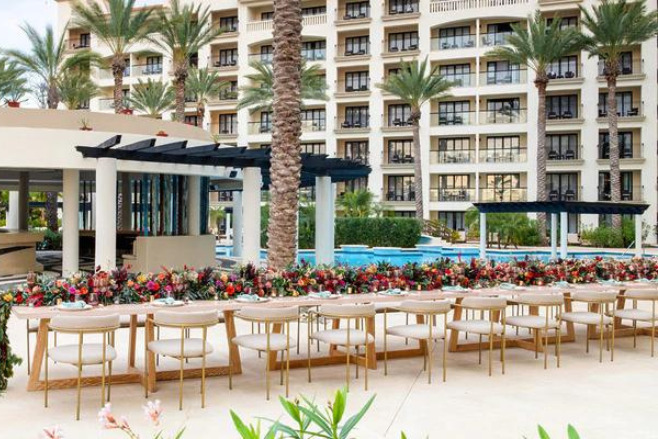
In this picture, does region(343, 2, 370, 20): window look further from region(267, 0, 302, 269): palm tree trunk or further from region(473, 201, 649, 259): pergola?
region(267, 0, 302, 269): palm tree trunk

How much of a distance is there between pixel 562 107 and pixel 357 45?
1522cm

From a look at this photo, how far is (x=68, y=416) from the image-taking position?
22.0 ft

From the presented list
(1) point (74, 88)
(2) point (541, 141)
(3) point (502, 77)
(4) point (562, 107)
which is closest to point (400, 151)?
(3) point (502, 77)

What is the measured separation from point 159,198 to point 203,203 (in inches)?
70.7

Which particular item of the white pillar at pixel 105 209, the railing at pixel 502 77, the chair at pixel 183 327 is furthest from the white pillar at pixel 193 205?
the railing at pixel 502 77

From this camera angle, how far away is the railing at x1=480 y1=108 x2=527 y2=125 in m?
43.8

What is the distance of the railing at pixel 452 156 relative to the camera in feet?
148

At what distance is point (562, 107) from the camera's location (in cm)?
4388

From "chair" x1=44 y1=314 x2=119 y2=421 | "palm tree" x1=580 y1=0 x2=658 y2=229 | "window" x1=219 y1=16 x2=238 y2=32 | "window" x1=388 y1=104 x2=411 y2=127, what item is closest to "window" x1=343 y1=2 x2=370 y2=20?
"window" x1=388 y1=104 x2=411 y2=127

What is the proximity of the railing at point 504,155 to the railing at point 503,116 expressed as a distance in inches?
75.8

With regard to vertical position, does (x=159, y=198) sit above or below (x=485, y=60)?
below

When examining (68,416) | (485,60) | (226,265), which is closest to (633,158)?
(485,60)

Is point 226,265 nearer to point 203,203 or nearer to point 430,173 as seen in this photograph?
point 203,203

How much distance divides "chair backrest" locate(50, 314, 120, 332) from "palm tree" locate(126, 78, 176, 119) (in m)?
40.9
